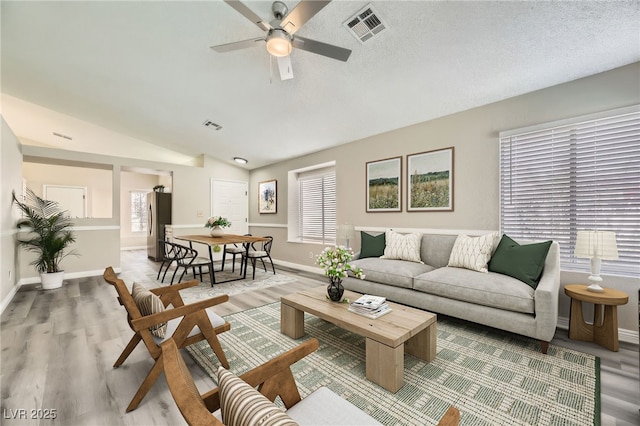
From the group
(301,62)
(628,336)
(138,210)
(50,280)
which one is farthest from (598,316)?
(138,210)

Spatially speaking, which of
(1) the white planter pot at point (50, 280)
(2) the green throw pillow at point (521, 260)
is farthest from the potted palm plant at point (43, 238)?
(2) the green throw pillow at point (521, 260)

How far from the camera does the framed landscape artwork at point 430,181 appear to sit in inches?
143

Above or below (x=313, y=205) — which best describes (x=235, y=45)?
above

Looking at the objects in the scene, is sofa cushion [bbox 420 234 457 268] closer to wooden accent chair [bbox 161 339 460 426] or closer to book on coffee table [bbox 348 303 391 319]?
book on coffee table [bbox 348 303 391 319]

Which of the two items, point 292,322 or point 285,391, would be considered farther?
point 292,322

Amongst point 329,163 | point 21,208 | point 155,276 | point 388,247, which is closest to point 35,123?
point 21,208

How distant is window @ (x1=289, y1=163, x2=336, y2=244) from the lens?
5520 mm

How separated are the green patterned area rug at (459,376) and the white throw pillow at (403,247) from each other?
42.3 inches

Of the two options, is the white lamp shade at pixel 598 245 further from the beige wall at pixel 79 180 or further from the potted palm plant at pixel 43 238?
→ the beige wall at pixel 79 180

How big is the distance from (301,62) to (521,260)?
319 centimetres

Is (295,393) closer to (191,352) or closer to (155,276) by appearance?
(191,352)

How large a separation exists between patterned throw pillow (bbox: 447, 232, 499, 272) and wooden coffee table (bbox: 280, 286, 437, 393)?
3.89 feet

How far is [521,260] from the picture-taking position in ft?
8.71

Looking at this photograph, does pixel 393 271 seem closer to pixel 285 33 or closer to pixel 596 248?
pixel 596 248
